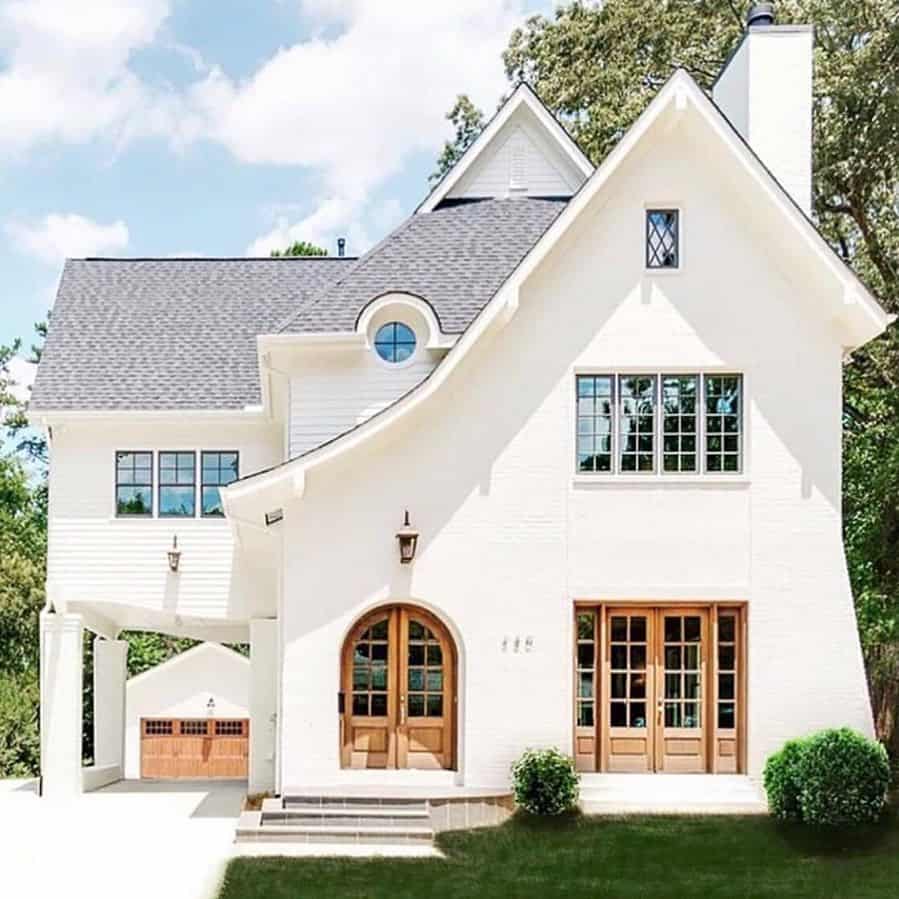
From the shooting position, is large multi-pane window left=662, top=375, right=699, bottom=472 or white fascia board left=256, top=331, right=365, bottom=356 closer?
large multi-pane window left=662, top=375, right=699, bottom=472

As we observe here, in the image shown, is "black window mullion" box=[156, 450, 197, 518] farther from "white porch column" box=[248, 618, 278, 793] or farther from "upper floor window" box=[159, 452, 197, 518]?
"white porch column" box=[248, 618, 278, 793]

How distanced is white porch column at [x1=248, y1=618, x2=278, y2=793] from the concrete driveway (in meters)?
0.63

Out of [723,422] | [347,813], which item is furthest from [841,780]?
[347,813]

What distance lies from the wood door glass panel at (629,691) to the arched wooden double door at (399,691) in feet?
6.45

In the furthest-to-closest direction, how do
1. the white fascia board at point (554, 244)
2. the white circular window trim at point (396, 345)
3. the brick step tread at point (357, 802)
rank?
the white circular window trim at point (396, 345), the white fascia board at point (554, 244), the brick step tread at point (357, 802)

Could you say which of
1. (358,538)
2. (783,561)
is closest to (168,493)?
(358,538)

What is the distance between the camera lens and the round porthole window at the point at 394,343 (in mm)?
15250

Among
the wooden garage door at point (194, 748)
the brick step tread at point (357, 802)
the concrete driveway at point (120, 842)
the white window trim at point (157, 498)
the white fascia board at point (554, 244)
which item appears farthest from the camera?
the wooden garage door at point (194, 748)

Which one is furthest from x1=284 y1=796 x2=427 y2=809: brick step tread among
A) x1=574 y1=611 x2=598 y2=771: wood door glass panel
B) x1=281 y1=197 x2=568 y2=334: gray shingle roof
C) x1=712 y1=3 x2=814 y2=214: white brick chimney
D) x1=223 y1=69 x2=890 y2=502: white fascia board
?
x1=712 y1=3 x2=814 y2=214: white brick chimney

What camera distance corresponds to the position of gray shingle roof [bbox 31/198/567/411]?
15672mm

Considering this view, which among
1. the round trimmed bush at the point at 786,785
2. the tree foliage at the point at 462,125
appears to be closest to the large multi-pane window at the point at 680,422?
the round trimmed bush at the point at 786,785

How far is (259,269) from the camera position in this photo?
19797 millimetres

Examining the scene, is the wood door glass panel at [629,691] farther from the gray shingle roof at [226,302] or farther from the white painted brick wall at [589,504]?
the gray shingle roof at [226,302]

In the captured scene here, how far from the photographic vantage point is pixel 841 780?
12.6 m
